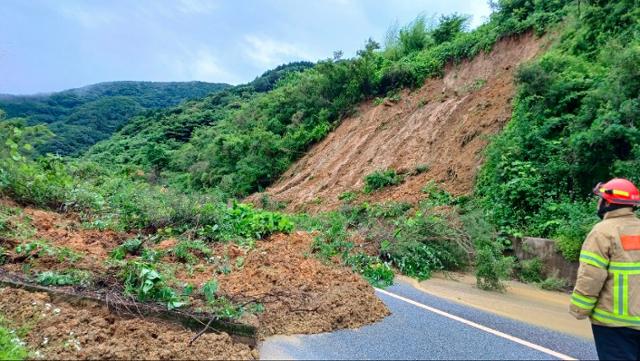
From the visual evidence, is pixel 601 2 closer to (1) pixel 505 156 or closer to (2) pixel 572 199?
(1) pixel 505 156

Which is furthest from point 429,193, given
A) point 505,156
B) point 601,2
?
point 601,2

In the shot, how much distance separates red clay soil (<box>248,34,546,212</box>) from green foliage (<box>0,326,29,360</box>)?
13.0 m

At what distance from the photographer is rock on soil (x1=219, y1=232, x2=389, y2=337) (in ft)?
18.9

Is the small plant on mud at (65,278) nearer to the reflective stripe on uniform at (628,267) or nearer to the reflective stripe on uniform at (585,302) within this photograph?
the reflective stripe on uniform at (585,302)

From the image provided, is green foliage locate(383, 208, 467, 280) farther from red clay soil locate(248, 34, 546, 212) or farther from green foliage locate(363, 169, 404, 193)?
green foliage locate(363, 169, 404, 193)

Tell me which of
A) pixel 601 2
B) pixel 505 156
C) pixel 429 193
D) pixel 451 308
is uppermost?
pixel 601 2

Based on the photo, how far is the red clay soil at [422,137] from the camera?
17609mm

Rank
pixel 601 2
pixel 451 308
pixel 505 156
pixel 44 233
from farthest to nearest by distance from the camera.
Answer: pixel 601 2 → pixel 505 156 → pixel 44 233 → pixel 451 308

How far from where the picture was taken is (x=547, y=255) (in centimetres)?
972

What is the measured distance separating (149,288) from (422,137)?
1760cm

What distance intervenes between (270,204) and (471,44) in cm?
1251

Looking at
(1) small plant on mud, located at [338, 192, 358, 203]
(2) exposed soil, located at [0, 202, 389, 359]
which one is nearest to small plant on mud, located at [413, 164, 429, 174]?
(1) small plant on mud, located at [338, 192, 358, 203]

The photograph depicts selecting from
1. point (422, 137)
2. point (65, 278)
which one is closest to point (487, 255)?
point (65, 278)

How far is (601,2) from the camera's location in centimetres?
1512
